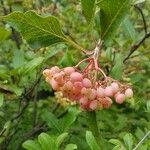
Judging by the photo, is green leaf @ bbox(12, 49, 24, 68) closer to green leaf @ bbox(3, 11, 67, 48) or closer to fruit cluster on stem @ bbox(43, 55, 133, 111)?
green leaf @ bbox(3, 11, 67, 48)

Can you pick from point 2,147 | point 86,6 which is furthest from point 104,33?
point 2,147

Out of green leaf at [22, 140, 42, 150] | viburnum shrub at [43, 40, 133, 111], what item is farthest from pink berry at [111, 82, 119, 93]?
green leaf at [22, 140, 42, 150]

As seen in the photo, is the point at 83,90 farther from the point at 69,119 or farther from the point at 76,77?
the point at 69,119

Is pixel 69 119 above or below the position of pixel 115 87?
below

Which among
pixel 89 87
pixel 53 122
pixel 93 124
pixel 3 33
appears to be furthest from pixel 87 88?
pixel 53 122

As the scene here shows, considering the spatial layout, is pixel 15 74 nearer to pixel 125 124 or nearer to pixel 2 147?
pixel 2 147

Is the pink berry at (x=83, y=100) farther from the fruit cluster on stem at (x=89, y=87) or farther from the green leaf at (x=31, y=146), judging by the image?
the green leaf at (x=31, y=146)
